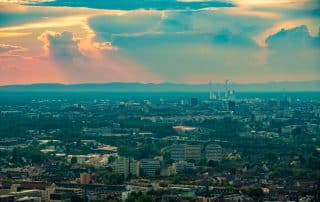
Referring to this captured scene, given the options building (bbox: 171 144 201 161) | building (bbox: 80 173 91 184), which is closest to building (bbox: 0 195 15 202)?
building (bbox: 80 173 91 184)

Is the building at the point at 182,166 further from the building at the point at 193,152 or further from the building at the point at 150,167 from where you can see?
the building at the point at 193,152

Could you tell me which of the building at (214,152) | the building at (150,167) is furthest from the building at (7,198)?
the building at (214,152)

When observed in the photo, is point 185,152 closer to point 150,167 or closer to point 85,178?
point 150,167

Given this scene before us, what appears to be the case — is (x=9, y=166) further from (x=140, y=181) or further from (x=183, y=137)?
(x=183, y=137)

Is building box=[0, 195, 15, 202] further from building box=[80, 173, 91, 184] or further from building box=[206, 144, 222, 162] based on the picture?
building box=[206, 144, 222, 162]

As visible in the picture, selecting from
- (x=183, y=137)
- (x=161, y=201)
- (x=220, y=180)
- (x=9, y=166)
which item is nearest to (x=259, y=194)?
(x=161, y=201)

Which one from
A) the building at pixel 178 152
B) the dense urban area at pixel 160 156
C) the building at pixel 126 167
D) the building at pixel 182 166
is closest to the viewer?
the dense urban area at pixel 160 156

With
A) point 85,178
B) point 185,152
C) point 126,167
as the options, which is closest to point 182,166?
point 126,167
